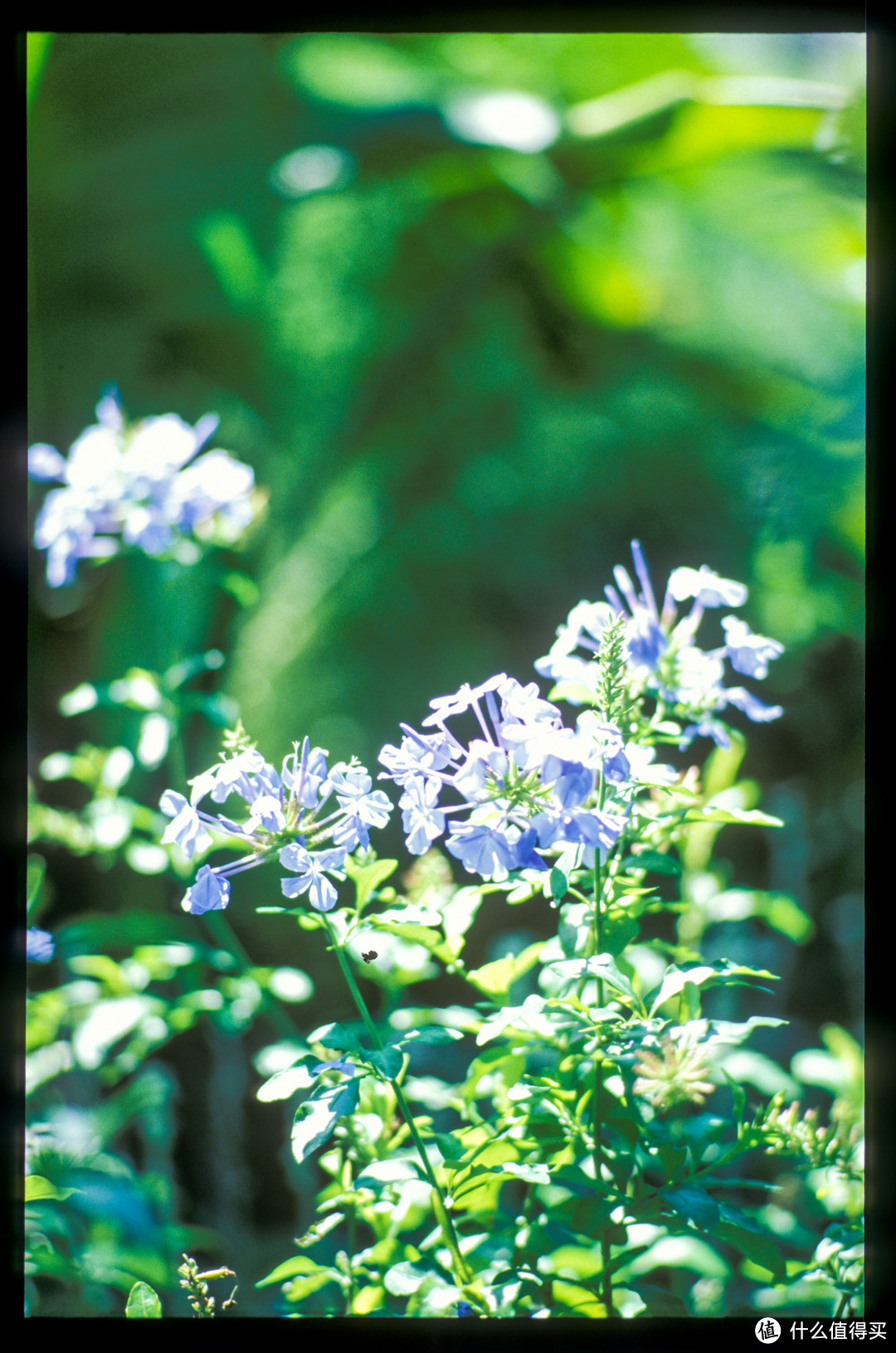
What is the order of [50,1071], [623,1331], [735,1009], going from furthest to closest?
[735,1009]
[50,1071]
[623,1331]

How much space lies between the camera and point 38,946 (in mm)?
1134

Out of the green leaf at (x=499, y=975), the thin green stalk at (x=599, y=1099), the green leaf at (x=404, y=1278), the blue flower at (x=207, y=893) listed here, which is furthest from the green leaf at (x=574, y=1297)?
the blue flower at (x=207, y=893)

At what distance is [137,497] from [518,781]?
0.65 metres

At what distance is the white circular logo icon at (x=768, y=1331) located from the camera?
3.57 ft

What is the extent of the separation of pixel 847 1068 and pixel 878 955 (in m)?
0.15

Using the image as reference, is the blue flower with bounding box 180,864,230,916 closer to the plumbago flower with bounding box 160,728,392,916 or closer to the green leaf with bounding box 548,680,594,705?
the plumbago flower with bounding box 160,728,392,916

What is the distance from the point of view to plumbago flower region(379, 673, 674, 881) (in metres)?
0.74

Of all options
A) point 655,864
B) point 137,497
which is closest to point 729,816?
point 655,864

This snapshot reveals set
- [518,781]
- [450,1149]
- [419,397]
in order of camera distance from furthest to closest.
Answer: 1. [419,397]
2. [450,1149]
3. [518,781]

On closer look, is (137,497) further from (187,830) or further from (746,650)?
(746,650)

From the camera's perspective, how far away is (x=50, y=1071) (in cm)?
119

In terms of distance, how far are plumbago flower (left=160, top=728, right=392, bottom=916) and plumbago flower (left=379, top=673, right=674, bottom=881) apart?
0.04m

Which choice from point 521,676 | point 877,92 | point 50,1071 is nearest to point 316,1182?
point 50,1071

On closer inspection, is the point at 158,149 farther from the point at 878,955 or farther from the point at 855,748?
the point at 878,955
